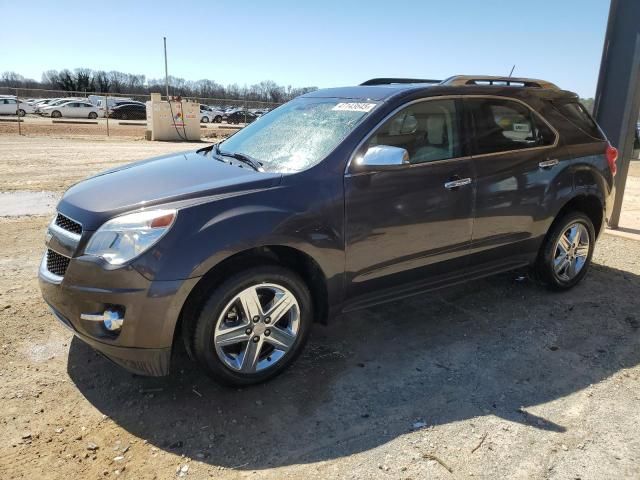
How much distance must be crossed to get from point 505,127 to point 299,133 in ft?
5.68

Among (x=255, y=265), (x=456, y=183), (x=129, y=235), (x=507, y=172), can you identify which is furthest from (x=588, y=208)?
(x=129, y=235)

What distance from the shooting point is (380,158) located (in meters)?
3.41

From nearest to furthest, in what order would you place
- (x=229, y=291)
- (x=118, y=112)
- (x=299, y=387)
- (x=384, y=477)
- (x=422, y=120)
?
(x=384, y=477) < (x=229, y=291) < (x=299, y=387) < (x=422, y=120) < (x=118, y=112)

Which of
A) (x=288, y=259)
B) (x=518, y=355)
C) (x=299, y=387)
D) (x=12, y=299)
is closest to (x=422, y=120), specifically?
(x=288, y=259)

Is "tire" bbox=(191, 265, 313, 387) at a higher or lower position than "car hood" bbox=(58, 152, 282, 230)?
lower

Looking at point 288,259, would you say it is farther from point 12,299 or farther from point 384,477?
point 12,299

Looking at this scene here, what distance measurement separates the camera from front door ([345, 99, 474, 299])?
137 inches

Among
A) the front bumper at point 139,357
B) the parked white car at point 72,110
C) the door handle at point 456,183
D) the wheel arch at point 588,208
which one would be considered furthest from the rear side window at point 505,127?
the parked white car at point 72,110

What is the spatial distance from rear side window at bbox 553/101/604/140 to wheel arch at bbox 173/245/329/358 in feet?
9.42

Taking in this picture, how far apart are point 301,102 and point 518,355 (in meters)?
2.62

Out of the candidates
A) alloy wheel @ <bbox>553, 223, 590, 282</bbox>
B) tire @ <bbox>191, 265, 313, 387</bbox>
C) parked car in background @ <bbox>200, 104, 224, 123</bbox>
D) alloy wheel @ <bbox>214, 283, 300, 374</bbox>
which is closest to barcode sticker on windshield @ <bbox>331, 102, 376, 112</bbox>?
tire @ <bbox>191, 265, 313, 387</bbox>

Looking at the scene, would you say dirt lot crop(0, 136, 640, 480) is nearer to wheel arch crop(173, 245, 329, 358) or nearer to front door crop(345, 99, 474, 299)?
wheel arch crop(173, 245, 329, 358)

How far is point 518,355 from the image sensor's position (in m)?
3.82

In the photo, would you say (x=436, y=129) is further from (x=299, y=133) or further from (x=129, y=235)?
(x=129, y=235)
